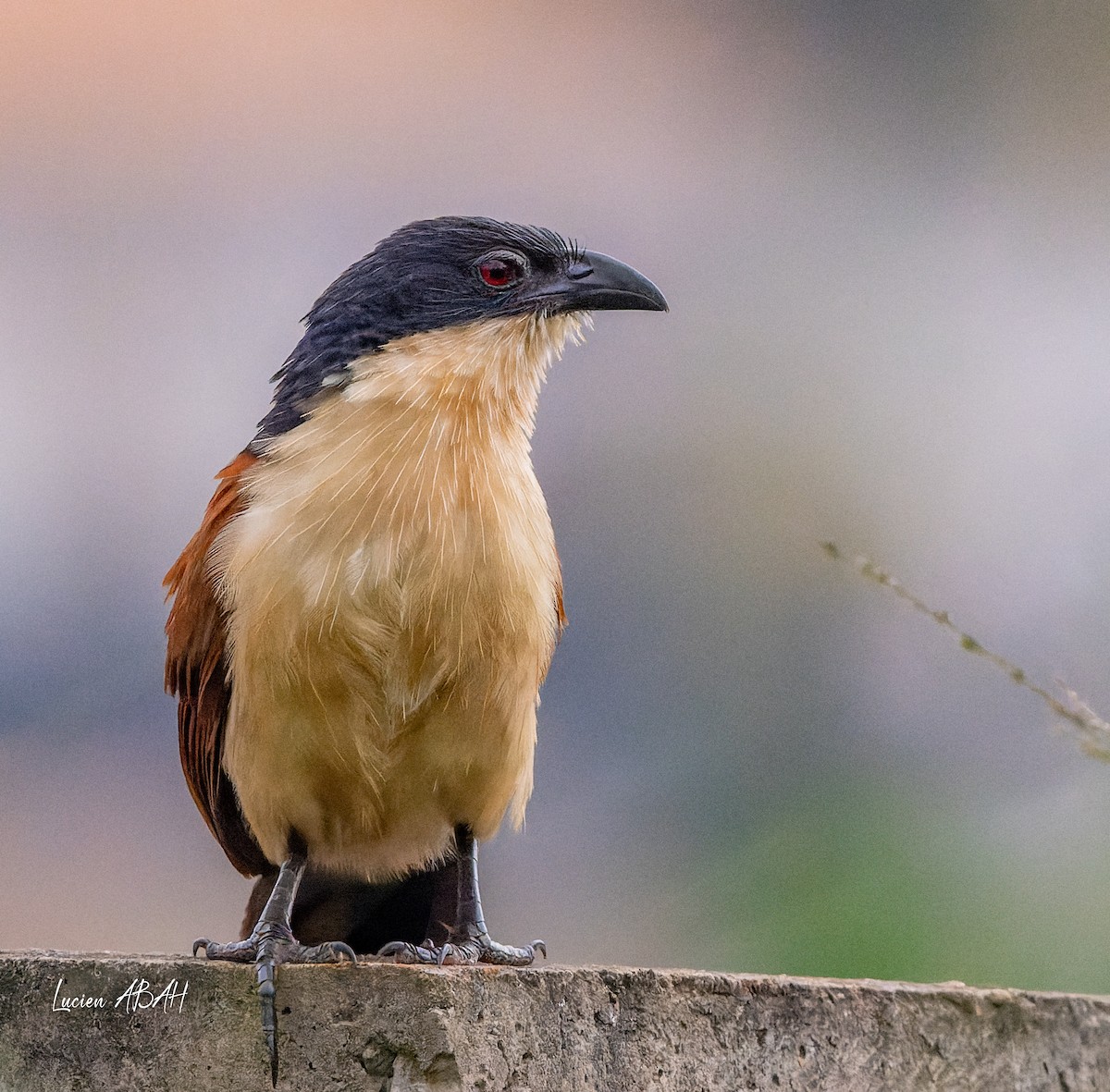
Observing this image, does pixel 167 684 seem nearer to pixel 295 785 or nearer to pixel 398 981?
pixel 295 785

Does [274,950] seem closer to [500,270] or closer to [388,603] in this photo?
[388,603]

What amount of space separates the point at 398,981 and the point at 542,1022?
25 centimetres

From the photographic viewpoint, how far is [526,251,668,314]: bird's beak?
2598 millimetres

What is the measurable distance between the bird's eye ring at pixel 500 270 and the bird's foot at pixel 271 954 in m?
1.28

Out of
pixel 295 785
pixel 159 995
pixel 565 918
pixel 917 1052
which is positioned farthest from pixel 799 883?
pixel 159 995

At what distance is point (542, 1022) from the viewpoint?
191 cm

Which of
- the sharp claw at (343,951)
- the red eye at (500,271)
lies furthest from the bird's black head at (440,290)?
the sharp claw at (343,951)

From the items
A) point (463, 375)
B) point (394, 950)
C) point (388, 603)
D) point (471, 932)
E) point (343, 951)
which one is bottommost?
point (471, 932)

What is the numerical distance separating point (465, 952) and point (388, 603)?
669 mm

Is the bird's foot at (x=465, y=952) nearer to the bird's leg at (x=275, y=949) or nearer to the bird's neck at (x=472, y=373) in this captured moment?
the bird's leg at (x=275, y=949)

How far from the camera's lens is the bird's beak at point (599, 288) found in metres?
2.60
